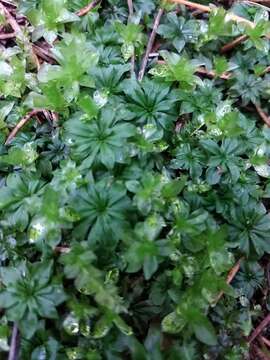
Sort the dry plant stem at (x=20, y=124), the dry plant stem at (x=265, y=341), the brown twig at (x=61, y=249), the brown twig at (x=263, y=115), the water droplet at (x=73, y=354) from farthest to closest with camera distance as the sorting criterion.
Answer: the brown twig at (x=263, y=115), the dry plant stem at (x=20, y=124), the dry plant stem at (x=265, y=341), the brown twig at (x=61, y=249), the water droplet at (x=73, y=354)

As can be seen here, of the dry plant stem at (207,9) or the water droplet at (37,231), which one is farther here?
the dry plant stem at (207,9)

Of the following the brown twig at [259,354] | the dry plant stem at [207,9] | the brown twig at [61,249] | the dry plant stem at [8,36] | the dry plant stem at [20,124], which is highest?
the dry plant stem at [207,9]

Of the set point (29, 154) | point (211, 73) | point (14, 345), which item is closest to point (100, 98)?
point (29, 154)

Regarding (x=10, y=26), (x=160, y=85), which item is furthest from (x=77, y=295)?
(x=10, y=26)

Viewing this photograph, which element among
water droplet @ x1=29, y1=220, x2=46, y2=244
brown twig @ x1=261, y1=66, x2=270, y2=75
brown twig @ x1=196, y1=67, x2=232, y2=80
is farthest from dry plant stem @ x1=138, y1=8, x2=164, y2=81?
water droplet @ x1=29, y1=220, x2=46, y2=244

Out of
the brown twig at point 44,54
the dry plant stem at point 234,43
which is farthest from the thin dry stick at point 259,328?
the brown twig at point 44,54

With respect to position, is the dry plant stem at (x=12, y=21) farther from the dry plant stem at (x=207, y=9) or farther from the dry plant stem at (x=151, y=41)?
the dry plant stem at (x=207, y=9)
